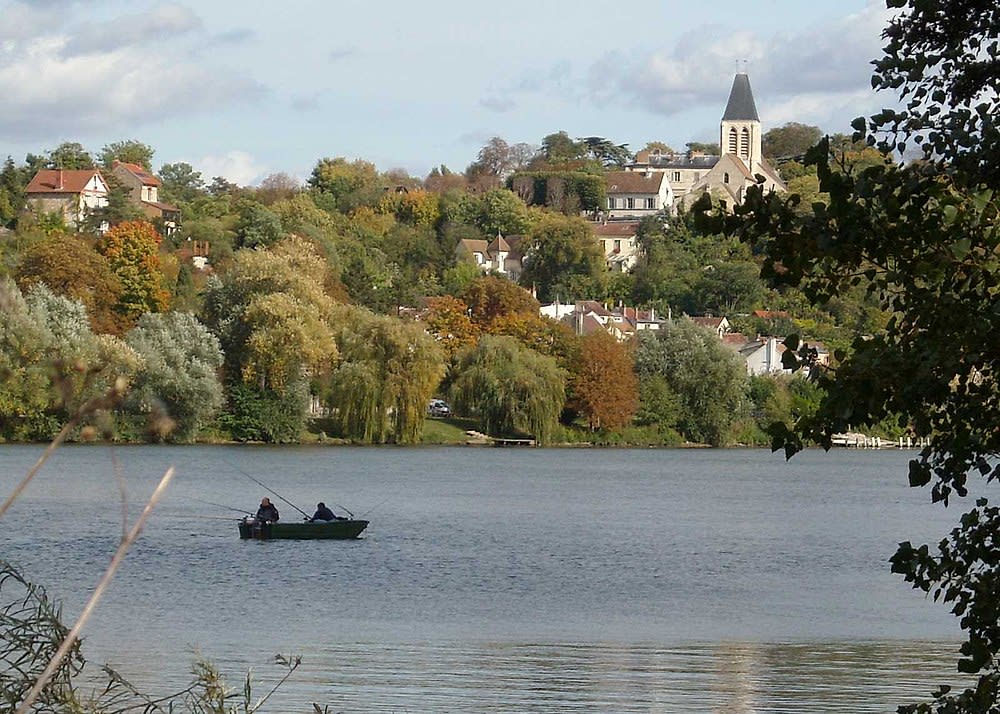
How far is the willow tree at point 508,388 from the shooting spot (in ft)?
221

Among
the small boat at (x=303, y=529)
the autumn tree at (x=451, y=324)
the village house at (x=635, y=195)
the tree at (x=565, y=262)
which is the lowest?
the small boat at (x=303, y=529)

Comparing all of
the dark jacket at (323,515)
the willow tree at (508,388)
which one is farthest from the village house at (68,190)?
the dark jacket at (323,515)

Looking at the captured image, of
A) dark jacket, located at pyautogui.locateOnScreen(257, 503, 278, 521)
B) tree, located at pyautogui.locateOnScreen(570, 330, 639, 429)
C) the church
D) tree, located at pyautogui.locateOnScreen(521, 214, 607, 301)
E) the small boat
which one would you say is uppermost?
the church

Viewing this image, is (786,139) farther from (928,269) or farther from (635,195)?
(928,269)

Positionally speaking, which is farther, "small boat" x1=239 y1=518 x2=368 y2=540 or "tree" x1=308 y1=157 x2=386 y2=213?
"tree" x1=308 y1=157 x2=386 y2=213

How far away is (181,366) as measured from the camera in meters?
58.9

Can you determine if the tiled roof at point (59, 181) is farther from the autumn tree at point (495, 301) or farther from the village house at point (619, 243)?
the village house at point (619, 243)

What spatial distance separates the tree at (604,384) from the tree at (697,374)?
1.19 metres

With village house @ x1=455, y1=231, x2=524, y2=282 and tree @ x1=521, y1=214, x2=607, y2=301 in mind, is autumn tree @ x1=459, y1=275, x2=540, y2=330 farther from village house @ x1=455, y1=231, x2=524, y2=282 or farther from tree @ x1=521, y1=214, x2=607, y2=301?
village house @ x1=455, y1=231, x2=524, y2=282

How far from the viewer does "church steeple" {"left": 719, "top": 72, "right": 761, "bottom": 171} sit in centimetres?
16275

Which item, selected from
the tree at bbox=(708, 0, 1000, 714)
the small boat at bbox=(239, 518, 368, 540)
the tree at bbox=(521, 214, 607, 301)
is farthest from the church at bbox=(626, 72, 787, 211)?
the tree at bbox=(708, 0, 1000, 714)

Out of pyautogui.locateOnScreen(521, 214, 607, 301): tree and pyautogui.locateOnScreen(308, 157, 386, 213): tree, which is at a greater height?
A: pyautogui.locateOnScreen(308, 157, 386, 213): tree

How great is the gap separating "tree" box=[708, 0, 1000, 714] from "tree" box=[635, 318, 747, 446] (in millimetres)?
66118

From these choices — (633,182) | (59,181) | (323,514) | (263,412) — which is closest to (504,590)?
(323,514)
